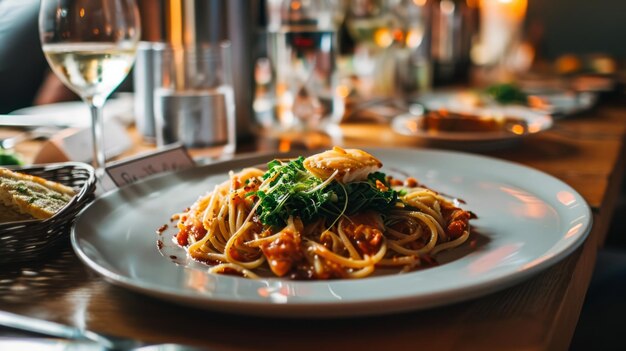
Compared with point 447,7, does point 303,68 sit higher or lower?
lower

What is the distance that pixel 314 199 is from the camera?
0.89 metres

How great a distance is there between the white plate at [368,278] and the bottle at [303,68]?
2.36ft

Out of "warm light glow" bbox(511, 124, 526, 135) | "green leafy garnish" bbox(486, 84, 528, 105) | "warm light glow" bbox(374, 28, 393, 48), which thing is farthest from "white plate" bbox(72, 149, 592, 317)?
"warm light glow" bbox(374, 28, 393, 48)

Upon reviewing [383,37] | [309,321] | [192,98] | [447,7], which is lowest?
[309,321]

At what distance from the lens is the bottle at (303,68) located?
6.27ft

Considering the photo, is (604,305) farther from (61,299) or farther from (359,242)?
(61,299)

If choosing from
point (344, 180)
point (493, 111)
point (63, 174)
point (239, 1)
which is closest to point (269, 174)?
point (344, 180)

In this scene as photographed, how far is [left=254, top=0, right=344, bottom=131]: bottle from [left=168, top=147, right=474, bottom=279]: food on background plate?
953mm

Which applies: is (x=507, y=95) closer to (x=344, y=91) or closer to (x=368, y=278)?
(x=344, y=91)

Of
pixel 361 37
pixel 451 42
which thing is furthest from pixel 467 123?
pixel 451 42

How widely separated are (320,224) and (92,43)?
518mm

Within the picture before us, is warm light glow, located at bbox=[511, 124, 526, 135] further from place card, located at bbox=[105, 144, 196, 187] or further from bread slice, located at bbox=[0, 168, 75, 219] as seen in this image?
bread slice, located at bbox=[0, 168, 75, 219]

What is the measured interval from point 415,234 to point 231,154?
778mm

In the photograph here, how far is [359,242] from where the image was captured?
82cm
